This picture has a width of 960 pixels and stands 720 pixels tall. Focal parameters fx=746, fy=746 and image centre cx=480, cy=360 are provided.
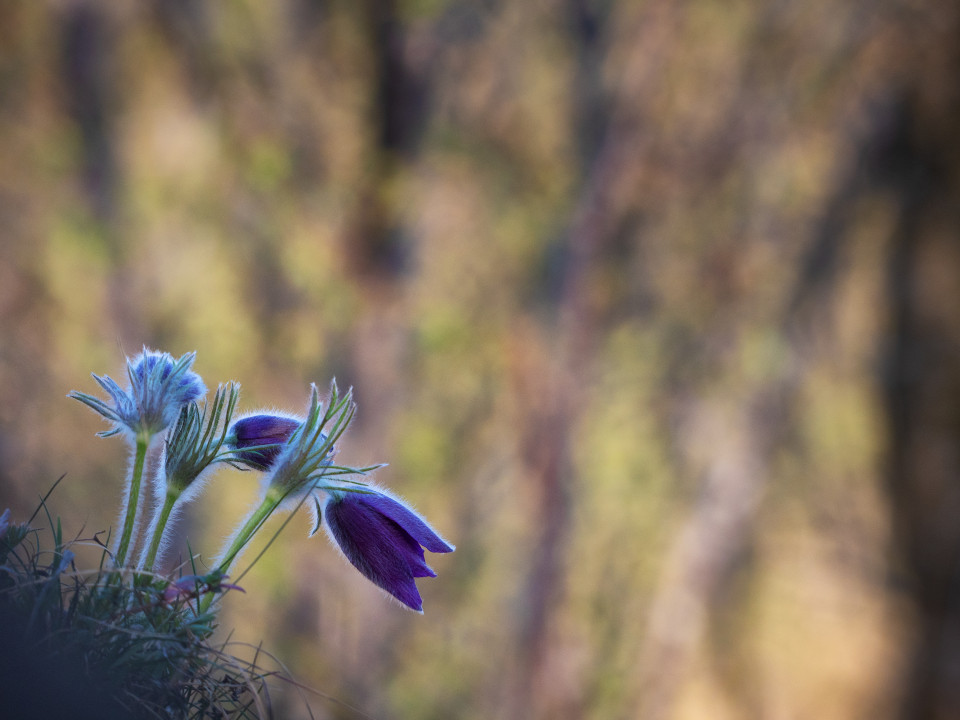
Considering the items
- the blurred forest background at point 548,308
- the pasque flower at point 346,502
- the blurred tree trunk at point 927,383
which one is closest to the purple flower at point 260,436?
the pasque flower at point 346,502

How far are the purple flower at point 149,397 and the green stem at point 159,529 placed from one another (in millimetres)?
47

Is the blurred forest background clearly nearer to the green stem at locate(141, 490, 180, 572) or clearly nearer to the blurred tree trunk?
the blurred tree trunk

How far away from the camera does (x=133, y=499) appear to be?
497 millimetres

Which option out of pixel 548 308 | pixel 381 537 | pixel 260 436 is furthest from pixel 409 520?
pixel 548 308

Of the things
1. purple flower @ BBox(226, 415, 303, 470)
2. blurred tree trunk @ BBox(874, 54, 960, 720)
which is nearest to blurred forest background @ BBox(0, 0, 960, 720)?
blurred tree trunk @ BBox(874, 54, 960, 720)

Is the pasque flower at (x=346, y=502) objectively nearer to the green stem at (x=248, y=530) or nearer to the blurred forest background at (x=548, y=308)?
the green stem at (x=248, y=530)

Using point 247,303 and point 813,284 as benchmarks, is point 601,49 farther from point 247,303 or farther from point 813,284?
point 247,303

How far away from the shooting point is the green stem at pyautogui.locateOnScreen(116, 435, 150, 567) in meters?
0.49

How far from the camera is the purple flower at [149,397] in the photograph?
1.68 feet

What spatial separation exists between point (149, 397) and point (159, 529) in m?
0.09

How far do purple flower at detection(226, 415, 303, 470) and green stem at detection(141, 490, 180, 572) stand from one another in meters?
0.05

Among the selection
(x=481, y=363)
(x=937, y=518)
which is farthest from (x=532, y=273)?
(x=937, y=518)

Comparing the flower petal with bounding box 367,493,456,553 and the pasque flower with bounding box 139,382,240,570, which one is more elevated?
the flower petal with bounding box 367,493,456,553

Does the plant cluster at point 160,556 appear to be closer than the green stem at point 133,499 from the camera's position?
Yes
